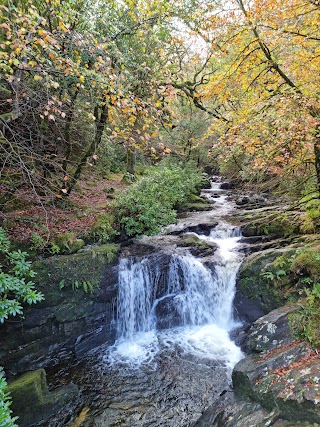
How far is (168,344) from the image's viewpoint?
6.87m

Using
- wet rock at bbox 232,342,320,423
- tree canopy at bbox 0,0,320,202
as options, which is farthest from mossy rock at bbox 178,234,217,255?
wet rock at bbox 232,342,320,423

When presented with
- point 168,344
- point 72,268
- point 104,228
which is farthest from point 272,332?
point 104,228

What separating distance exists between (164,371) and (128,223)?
472 centimetres

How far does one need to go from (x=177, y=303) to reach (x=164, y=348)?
140 centimetres

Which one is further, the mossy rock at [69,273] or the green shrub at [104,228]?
the green shrub at [104,228]

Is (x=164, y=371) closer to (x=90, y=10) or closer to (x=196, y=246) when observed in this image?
(x=196, y=246)

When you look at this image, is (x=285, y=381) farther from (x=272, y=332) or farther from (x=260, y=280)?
(x=260, y=280)

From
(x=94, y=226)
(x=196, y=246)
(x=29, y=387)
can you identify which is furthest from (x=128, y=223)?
(x=29, y=387)

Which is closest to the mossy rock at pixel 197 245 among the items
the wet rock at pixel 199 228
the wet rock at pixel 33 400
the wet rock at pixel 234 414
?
the wet rock at pixel 199 228

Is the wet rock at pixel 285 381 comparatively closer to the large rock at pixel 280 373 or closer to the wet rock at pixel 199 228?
the large rock at pixel 280 373

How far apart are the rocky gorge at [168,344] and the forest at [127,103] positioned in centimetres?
50

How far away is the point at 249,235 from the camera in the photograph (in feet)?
33.6

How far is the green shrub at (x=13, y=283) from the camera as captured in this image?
→ 4.82 metres

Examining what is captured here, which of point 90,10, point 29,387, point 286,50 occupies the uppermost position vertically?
point 90,10
